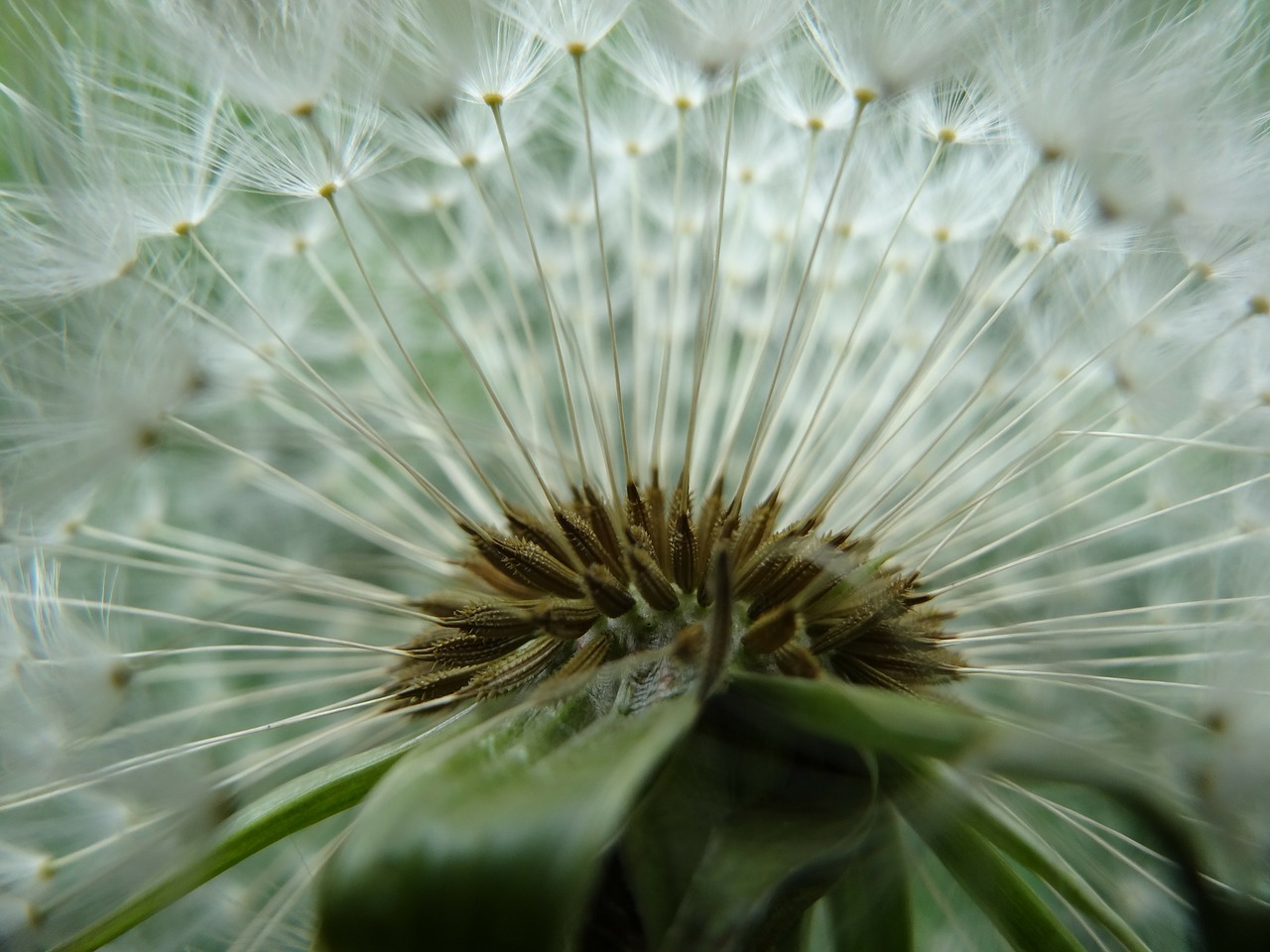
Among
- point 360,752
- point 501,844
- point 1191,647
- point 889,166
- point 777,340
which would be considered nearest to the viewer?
point 501,844

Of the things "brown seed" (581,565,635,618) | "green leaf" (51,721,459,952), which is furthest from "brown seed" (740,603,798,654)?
"green leaf" (51,721,459,952)

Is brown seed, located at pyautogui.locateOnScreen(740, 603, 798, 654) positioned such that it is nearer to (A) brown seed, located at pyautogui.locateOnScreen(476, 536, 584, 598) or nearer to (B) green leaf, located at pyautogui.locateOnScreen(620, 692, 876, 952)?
(B) green leaf, located at pyautogui.locateOnScreen(620, 692, 876, 952)

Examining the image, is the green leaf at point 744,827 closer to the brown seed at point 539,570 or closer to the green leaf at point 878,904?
the green leaf at point 878,904

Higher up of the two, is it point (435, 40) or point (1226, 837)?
point (435, 40)

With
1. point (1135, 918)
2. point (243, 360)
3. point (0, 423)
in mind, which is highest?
point (243, 360)

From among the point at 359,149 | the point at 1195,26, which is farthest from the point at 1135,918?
the point at 359,149

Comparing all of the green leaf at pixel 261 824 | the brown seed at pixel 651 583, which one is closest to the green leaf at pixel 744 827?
the brown seed at pixel 651 583

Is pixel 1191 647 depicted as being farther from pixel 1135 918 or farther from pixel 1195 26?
pixel 1195 26
